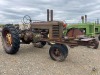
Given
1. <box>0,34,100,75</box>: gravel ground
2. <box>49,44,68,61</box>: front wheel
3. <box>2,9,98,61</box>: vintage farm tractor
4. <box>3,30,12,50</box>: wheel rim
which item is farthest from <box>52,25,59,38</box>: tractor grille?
<box>3,30,12,50</box>: wheel rim

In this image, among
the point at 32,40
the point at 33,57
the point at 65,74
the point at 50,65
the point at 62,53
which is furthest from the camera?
the point at 32,40

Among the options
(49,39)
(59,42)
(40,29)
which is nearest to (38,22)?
(40,29)

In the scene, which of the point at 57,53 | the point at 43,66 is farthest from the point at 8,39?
the point at 43,66

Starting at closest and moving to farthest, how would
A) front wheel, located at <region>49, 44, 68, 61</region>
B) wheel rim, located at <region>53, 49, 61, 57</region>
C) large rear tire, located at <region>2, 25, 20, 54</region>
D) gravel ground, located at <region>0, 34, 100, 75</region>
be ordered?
1. gravel ground, located at <region>0, 34, 100, 75</region>
2. front wheel, located at <region>49, 44, 68, 61</region>
3. wheel rim, located at <region>53, 49, 61, 57</region>
4. large rear tire, located at <region>2, 25, 20, 54</region>

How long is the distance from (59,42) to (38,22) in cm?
176

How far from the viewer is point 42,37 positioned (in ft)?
25.4

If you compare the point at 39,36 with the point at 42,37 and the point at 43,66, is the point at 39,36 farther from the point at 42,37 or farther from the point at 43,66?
the point at 43,66

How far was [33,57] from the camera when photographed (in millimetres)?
7055

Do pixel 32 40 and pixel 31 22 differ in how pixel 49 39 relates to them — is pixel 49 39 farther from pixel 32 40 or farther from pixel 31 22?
pixel 31 22

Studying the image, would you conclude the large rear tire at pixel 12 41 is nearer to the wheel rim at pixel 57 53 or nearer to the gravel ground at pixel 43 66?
the gravel ground at pixel 43 66

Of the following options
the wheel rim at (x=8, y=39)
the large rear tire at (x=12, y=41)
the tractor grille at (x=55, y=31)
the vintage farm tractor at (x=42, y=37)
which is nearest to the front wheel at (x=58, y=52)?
the vintage farm tractor at (x=42, y=37)

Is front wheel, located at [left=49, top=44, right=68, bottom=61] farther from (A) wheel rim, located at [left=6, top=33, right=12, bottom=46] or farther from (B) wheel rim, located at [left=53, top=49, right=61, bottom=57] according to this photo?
(A) wheel rim, located at [left=6, top=33, right=12, bottom=46]

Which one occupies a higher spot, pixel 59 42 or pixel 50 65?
pixel 59 42

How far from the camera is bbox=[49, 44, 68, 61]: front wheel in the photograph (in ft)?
21.4
